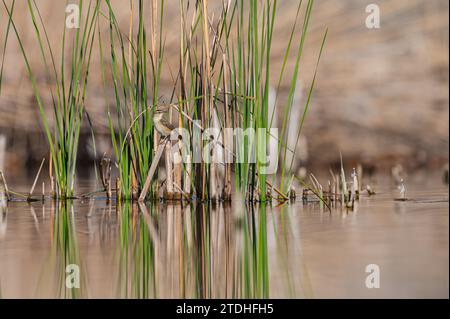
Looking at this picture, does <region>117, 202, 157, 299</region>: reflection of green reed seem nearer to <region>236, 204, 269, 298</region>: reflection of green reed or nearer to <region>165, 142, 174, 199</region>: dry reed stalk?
<region>236, 204, 269, 298</region>: reflection of green reed

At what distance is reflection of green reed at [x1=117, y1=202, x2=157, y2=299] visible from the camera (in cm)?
158

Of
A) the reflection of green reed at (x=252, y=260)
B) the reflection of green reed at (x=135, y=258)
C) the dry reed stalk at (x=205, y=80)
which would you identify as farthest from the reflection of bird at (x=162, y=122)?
the reflection of green reed at (x=252, y=260)

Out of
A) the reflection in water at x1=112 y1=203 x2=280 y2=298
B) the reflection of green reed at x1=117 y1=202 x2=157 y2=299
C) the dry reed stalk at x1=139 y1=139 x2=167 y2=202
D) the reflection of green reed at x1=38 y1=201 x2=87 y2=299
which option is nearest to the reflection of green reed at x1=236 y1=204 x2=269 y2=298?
the reflection in water at x1=112 y1=203 x2=280 y2=298

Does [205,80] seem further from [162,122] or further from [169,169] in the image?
[169,169]

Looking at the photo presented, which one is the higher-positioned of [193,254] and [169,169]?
[169,169]

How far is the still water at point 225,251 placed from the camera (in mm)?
1577

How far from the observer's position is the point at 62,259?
6.29 ft

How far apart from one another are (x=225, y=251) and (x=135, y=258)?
27cm

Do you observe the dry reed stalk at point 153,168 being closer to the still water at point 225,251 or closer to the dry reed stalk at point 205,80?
the still water at point 225,251

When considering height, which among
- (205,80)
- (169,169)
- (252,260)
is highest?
(205,80)

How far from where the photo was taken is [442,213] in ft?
8.97

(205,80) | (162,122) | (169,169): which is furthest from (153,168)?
(205,80)
